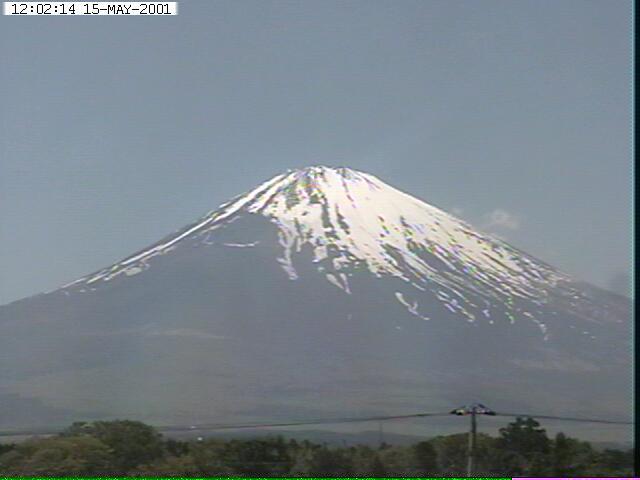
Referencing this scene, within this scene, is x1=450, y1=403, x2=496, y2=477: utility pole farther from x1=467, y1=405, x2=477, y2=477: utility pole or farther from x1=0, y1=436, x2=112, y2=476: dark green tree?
x1=0, y1=436, x2=112, y2=476: dark green tree

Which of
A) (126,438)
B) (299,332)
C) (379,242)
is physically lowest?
(126,438)

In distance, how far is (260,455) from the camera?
4.77m

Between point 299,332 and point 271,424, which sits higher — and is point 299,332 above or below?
above

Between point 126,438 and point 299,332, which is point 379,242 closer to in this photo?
point 299,332

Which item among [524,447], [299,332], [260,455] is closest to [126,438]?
[260,455]

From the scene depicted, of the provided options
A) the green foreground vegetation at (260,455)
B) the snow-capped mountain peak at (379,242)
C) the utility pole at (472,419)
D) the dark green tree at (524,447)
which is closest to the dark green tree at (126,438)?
the green foreground vegetation at (260,455)

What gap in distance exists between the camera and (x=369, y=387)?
4711mm

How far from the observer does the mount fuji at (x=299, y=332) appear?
472 centimetres

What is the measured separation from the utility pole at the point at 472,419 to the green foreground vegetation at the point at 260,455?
0.07 ft

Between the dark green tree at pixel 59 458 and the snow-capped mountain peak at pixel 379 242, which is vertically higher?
the snow-capped mountain peak at pixel 379 242

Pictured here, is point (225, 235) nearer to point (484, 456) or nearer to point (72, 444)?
point (72, 444)

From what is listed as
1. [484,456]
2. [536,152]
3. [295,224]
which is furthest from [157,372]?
[536,152]

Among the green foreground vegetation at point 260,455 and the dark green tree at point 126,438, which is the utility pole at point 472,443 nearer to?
the green foreground vegetation at point 260,455

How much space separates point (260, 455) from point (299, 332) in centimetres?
54
